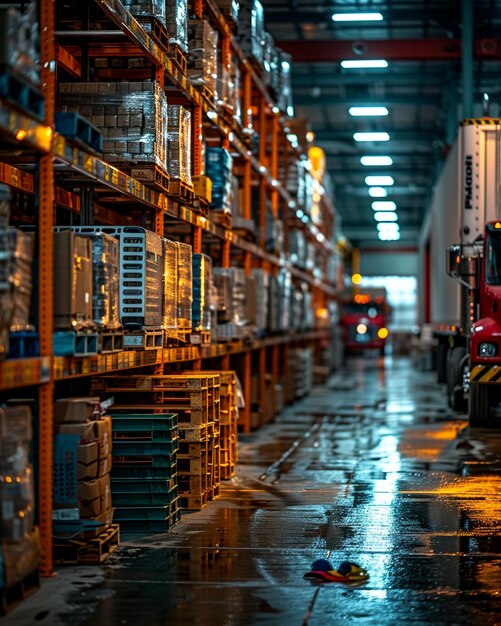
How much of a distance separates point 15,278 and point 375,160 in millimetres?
37284

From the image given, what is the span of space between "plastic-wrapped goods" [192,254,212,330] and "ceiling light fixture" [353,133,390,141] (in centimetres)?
2587

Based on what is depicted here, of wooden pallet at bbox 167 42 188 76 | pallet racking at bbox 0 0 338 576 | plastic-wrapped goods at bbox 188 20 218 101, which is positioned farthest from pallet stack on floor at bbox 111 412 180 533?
plastic-wrapped goods at bbox 188 20 218 101

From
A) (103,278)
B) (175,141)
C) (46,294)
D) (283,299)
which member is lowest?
(46,294)

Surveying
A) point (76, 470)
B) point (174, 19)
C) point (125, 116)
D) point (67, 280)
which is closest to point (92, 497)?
point (76, 470)

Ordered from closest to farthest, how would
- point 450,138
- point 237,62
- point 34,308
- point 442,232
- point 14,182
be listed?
point 34,308 < point 14,182 < point 237,62 < point 442,232 < point 450,138

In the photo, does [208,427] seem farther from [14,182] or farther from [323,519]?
[14,182]

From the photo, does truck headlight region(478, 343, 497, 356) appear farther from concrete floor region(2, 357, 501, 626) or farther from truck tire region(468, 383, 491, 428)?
concrete floor region(2, 357, 501, 626)

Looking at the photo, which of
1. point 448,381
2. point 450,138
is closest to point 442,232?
point 448,381

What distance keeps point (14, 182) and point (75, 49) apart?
160cm

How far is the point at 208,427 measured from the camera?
10125 millimetres

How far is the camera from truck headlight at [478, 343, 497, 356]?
625 inches

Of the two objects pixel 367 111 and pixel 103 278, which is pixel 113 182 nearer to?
pixel 103 278

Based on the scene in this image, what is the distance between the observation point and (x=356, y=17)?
25219 mm

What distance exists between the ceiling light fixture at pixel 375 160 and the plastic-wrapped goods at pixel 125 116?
3286cm
